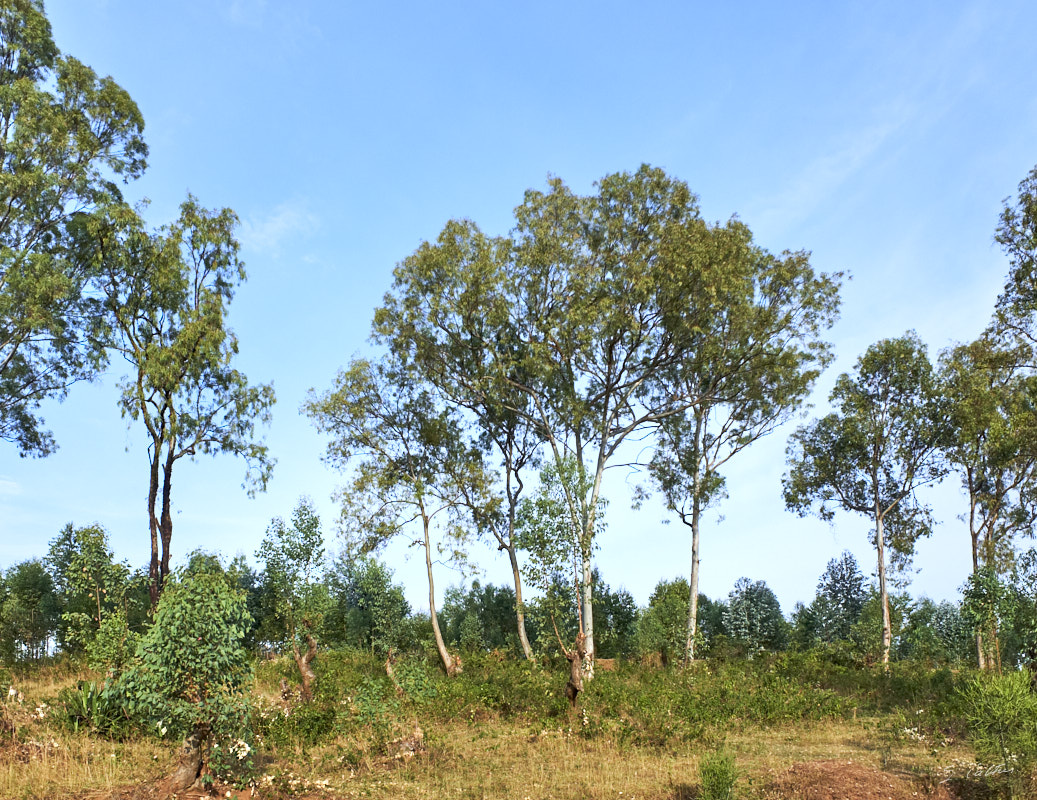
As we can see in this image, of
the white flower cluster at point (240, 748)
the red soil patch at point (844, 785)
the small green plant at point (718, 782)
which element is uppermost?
the white flower cluster at point (240, 748)

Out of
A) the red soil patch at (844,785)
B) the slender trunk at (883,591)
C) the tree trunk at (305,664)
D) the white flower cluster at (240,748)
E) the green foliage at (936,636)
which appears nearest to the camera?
the red soil patch at (844,785)

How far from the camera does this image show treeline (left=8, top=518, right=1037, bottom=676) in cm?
2136

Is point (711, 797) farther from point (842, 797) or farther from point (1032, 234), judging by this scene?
point (1032, 234)

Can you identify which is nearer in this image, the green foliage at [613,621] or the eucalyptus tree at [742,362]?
the eucalyptus tree at [742,362]

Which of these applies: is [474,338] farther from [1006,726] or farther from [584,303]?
[1006,726]

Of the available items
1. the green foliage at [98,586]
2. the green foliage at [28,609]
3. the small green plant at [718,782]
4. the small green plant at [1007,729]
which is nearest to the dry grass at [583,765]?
the small green plant at [718,782]

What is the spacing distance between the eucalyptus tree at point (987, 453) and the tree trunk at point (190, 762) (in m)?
30.1

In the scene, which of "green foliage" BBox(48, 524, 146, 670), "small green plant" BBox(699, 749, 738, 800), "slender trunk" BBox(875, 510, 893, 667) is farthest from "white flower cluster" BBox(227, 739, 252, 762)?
"slender trunk" BBox(875, 510, 893, 667)

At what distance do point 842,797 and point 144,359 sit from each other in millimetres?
23726

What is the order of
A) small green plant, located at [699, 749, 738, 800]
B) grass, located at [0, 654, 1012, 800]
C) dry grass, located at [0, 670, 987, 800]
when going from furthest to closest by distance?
grass, located at [0, 654, 1012, 800], dry grass, located at [0, 670, 987, 800], small green plant, located at [699, 749, 738, 800]

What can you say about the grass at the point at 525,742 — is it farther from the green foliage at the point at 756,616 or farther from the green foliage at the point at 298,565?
the green foliage at the point at 756,616

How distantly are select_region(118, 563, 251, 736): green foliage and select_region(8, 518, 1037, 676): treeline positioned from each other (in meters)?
0.52

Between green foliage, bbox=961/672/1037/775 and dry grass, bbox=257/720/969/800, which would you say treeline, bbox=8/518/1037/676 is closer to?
dry grass, bbox=257/720/969/800

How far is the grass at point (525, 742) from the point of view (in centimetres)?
1173
